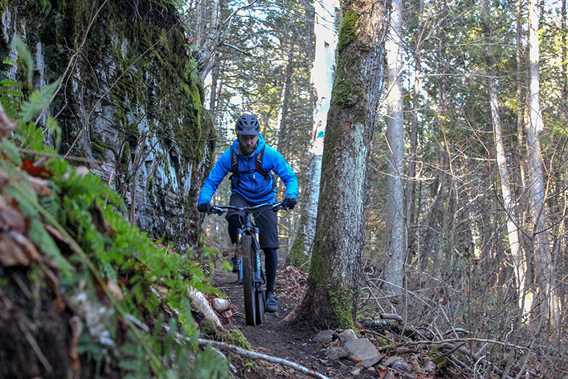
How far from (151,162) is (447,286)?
3.37 m

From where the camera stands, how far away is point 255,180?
6145mm

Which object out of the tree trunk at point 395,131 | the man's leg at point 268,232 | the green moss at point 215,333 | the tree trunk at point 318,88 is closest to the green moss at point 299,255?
the tree trunk at point 318,88

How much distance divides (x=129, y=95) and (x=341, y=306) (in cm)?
302

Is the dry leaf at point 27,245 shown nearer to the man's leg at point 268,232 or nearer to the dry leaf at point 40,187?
the dry leaf at point 40,187

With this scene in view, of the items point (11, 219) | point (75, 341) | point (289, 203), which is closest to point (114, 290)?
point (75, 341)

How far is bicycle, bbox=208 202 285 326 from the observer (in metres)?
5.53

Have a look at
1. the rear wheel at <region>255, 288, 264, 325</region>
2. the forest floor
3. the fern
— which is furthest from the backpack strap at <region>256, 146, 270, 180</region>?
the fern

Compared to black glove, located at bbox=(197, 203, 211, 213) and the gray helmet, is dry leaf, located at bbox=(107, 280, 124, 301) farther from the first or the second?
the gray helmet

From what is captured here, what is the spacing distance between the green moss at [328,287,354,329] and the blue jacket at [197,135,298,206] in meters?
1.08

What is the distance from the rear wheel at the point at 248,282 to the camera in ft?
18.0

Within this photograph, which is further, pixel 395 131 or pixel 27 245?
pixel 395 131

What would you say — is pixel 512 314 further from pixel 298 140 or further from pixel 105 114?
pixel 298 140

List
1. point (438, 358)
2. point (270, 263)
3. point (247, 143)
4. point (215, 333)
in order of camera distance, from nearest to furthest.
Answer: point (215, 333), point (438, 358), point (247, 143), point (270, 263)

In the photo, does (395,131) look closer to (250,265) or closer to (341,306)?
(341,306)
